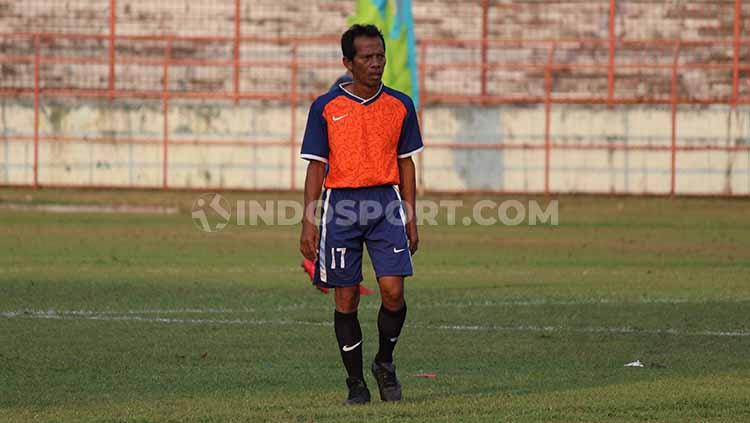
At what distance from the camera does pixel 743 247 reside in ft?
75.4

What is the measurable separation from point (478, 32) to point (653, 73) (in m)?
4.13

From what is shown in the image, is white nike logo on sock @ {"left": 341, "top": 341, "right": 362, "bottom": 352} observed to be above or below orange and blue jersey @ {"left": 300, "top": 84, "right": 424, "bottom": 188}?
below

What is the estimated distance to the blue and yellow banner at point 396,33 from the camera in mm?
30422

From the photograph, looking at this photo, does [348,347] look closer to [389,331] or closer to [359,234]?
[389,331]

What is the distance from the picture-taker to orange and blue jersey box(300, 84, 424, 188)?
27.7 ft

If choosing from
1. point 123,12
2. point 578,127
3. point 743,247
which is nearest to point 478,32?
point 578,127

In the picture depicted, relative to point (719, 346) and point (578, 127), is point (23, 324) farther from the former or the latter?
point (578, 127)

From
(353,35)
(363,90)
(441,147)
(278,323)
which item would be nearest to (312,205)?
(363,90)

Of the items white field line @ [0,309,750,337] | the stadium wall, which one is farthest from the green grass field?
the stadium wall

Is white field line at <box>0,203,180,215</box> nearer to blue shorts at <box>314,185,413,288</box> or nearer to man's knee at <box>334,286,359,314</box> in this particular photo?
man's knee at <box>334,286,359,314</box>

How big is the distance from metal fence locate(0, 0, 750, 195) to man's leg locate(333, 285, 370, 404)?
2592 cm

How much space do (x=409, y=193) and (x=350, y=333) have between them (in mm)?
827

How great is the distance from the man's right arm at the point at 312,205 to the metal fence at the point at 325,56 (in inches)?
1027

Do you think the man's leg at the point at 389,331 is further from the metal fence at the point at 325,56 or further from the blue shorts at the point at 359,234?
the metal fence at the point at 325,56
